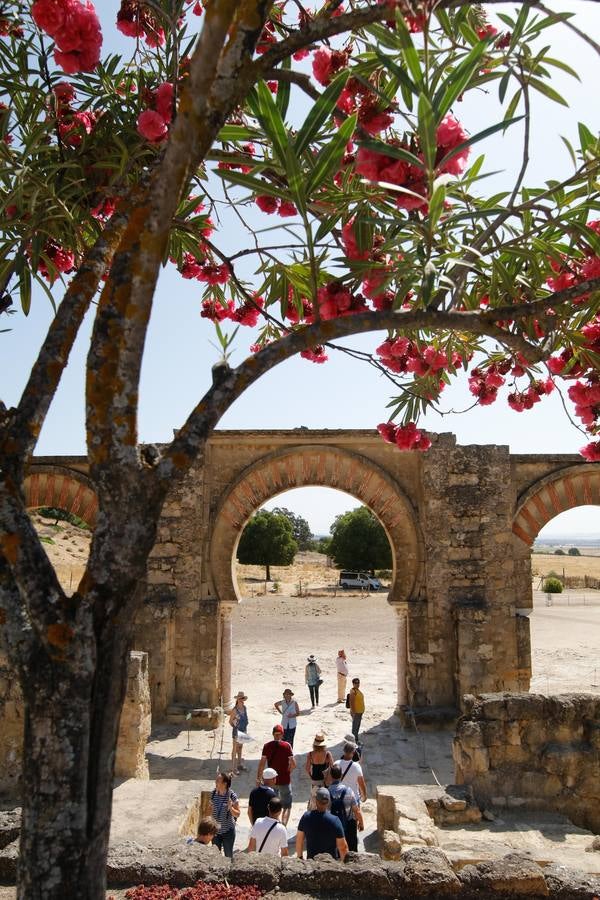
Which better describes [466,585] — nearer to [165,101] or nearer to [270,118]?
[165,101]

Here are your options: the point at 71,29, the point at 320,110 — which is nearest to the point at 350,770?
the point at 320,110

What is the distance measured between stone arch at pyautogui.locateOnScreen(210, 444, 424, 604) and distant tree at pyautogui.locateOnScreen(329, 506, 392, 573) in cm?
2303

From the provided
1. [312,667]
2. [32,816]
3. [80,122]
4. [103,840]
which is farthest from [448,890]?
[312,667]

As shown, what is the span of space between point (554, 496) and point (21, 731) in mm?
7947

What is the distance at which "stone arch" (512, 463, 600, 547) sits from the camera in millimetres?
10773

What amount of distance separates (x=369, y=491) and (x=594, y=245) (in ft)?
26.2

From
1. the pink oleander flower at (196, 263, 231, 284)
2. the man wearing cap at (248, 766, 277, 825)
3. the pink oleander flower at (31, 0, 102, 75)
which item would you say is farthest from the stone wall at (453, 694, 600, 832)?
the pink oleander flower at (31, 0, 102, 75)

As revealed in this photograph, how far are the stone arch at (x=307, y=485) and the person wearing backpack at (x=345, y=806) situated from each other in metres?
5.15

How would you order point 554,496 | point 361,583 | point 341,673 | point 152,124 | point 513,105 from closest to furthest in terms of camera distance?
point 152,124 < point 513,105 < point 554,496 < point 341,673 < point 361,583

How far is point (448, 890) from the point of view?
3.87m

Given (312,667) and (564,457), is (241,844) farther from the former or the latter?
(564,457)

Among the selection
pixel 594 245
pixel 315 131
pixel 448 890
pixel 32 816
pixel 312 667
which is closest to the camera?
pixel 32 816

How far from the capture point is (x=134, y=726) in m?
7.61

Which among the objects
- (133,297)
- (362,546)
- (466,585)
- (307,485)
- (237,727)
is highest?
(307,485)
